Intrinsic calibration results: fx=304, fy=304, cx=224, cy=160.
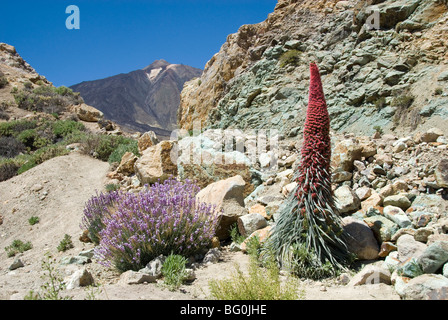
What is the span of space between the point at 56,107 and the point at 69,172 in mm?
15188

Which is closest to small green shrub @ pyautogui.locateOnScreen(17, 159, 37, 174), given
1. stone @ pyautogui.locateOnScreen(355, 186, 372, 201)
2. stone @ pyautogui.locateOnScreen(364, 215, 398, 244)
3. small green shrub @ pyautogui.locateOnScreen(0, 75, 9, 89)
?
stone @ pyautogui.locateOnScreen(355, 186, 372, 201)

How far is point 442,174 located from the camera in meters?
4.25

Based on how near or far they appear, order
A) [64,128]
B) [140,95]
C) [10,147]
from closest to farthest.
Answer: [10,147] < [64,128] < [140,95]

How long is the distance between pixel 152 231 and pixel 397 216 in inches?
131

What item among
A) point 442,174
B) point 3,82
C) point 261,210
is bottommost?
point 261,210

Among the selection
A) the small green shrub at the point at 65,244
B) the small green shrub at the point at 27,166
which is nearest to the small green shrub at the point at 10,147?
the small green shrub at the point at 27,166

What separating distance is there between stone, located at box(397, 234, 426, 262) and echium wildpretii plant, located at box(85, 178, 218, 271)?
8.18ft

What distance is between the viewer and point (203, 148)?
7090mm

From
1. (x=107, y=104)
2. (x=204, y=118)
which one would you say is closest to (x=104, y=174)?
(x=204, y=118)

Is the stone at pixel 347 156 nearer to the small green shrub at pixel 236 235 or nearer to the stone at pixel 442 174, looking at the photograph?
the stone at pixel 442 174

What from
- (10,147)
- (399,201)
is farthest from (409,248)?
(10,147)

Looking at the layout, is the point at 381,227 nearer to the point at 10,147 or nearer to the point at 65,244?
the point at 65,244

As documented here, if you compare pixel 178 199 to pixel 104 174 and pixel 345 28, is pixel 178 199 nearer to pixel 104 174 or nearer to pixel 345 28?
pixel 104 174

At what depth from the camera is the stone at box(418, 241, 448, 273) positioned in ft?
9.74
